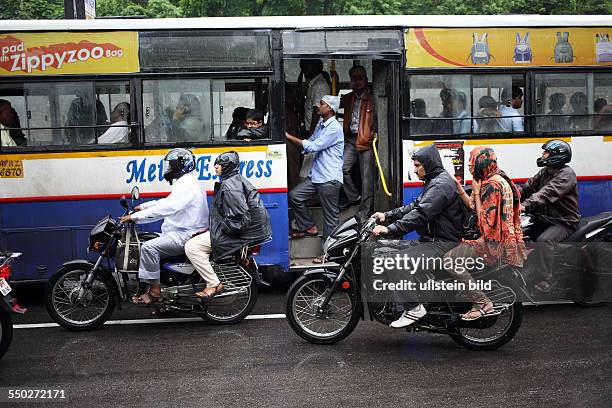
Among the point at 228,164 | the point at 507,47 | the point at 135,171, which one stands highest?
the point at 507,47

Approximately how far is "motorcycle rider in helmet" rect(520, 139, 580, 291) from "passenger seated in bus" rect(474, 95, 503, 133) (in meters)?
1.11

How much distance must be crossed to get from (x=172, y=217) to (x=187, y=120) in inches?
56.0

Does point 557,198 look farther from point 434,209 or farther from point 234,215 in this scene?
point 234,215

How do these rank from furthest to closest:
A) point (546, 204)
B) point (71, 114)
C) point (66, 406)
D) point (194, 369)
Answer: point (71, 114)
point (546, 204)
point (194, 369)
point (66, 406)

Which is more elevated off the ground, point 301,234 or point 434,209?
point 434,209

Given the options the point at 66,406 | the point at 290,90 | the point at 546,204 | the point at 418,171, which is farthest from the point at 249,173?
→ the point at 66,406

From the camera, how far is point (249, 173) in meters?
8.87

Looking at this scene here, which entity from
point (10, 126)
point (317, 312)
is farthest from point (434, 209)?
point (10, 126)

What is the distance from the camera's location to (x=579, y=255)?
7.99 m

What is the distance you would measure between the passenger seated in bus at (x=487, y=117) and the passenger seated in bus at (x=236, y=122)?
262 centimetres

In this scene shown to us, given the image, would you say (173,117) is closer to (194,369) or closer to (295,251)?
(295,251)

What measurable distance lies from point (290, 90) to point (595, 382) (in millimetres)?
5707

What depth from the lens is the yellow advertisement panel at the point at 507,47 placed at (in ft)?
29.5

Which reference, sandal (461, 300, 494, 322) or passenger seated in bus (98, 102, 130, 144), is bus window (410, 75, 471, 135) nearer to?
sandal (461, 300, 494, 322)
